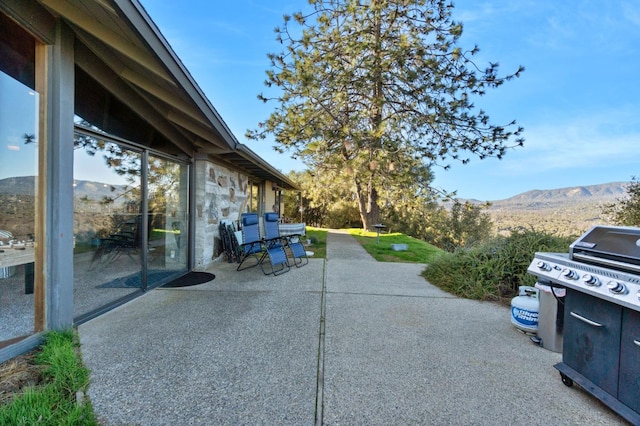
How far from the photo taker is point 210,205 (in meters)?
6.19

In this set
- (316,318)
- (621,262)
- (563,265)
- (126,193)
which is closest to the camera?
(621,262)

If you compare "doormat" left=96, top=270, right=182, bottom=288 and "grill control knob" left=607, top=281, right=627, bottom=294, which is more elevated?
"grill control knob" left=607, top=281, right=627, bottom=294

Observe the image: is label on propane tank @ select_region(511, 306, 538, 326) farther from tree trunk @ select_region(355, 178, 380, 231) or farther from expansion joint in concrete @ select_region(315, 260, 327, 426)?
tree trunk @ select_region(355, 178, 380, 231)

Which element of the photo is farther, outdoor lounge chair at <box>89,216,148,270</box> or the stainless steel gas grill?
outdoor lounge chair at <box>89,216,148,270</box>

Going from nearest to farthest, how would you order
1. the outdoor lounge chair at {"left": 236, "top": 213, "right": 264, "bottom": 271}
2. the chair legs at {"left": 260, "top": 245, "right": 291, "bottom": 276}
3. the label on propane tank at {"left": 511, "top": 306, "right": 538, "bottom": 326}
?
the label on propane tank at {"left": 511, "top": 306, "right": 538, "bottom": 326} → the chair legs at {"left": 260, "top": 245, "right": 291, "bottom": 276} → the outdoor lounge chair at {"left": 236, "top": 213, "right": 264, "bottom": 271}

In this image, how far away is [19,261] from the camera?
2.53 meters

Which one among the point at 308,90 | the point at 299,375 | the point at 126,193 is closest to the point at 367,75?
the point at 308,90

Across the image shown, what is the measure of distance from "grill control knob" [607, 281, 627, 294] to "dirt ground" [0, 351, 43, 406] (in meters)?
3.81

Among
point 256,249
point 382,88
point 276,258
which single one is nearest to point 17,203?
point 276,258

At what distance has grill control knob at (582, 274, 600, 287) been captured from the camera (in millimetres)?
1957

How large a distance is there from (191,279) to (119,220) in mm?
1775

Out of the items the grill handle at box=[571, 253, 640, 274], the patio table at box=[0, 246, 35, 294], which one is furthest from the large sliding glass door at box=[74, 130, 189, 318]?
the grill handle at box=[571, 253, 640, 274]

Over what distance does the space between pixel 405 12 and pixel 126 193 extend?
29.3ft

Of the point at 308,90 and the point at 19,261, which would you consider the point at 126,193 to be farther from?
the point at 308,90
